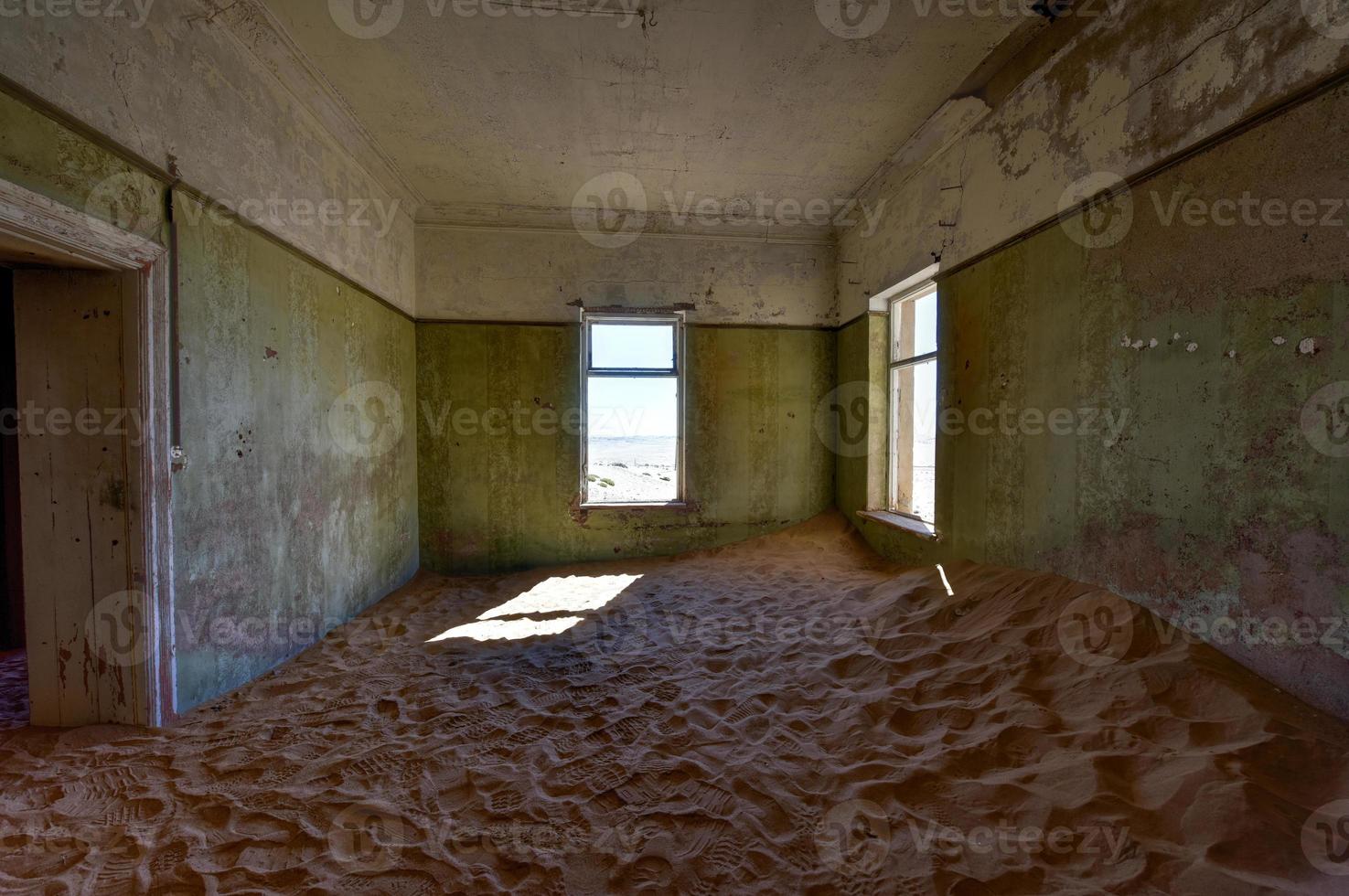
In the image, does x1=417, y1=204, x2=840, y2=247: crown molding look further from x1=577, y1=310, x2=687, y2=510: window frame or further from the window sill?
the window sill

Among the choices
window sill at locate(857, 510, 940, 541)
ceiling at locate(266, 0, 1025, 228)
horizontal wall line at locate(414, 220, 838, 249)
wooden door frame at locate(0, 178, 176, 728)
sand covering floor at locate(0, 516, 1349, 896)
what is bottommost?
sand covering floor at locate(0, 516, 1349, 896)

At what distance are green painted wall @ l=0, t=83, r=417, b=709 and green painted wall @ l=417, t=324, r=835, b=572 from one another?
1004 mm

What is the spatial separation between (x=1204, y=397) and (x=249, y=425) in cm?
416

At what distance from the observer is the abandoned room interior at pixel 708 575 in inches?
62.5

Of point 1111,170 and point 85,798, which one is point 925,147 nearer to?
point 1111,170

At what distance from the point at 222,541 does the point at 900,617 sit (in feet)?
11.5

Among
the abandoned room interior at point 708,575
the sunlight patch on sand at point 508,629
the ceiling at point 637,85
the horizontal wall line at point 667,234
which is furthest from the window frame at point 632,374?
the sunlight patch on sand at point 508,629

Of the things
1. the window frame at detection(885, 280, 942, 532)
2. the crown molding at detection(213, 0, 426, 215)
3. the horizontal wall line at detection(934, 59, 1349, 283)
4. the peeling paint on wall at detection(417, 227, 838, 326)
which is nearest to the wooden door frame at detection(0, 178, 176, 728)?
the crown molding at detection(213, 0, 426, 215)

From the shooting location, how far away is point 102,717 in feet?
7.00

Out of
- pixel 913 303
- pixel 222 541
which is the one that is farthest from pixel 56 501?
pixel 913 303

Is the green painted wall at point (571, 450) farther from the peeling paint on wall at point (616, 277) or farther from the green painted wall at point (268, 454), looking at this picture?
the green painted wall at point (268, 454)

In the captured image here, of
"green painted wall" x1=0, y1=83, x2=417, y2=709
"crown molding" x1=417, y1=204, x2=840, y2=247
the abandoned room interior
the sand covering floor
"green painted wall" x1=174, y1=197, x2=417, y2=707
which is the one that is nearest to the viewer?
the sand covering floor

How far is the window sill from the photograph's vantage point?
3.92 metres

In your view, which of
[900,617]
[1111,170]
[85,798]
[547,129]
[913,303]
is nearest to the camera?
[85,798]
